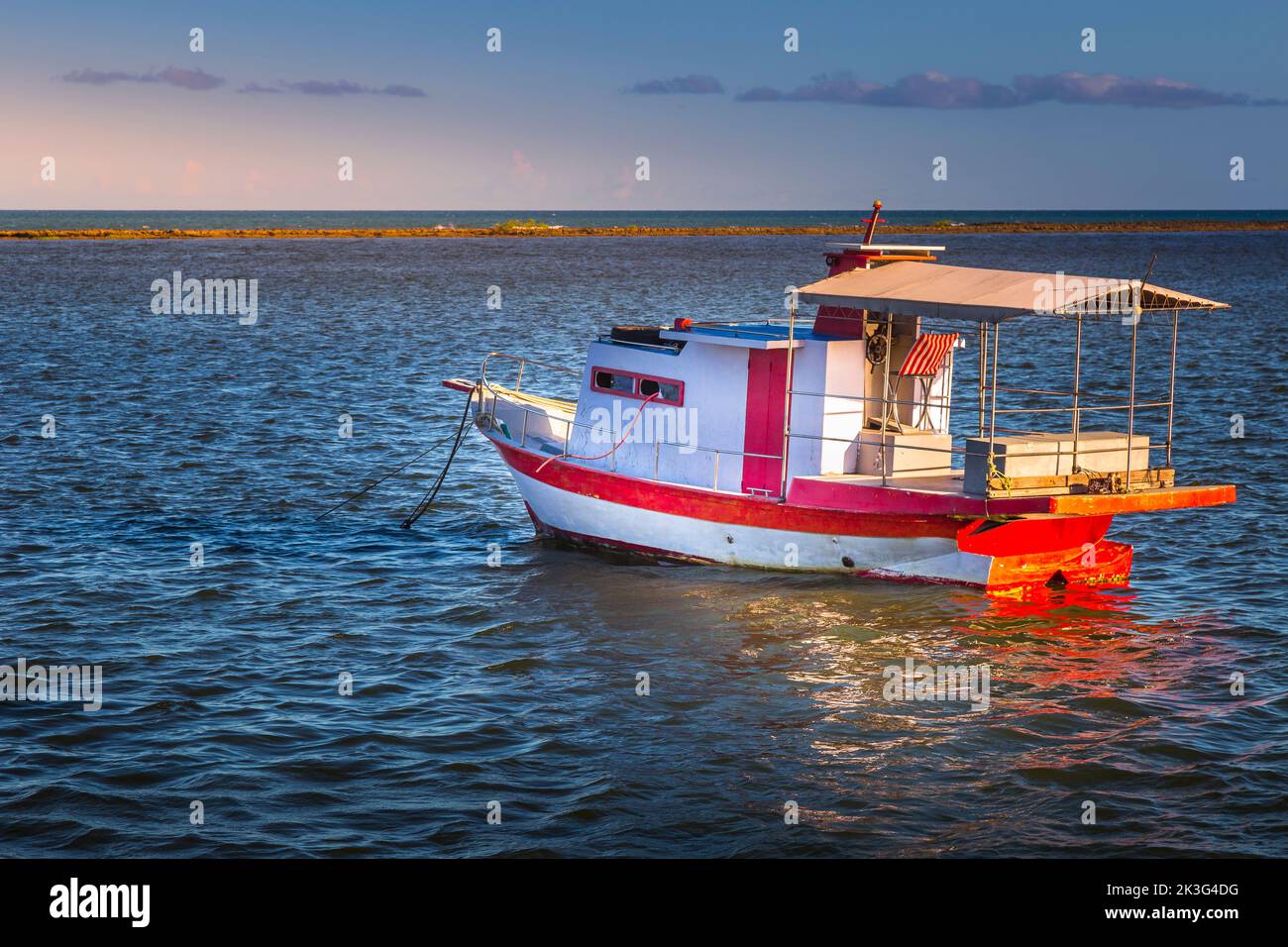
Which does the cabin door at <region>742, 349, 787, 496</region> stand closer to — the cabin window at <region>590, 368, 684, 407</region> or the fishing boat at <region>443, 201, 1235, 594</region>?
the fishing boat at <region>443, 201, 1235, 594</region>

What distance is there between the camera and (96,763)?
13.9m

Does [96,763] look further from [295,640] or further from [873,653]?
[873,653]

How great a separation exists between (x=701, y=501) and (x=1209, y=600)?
7.47 metres

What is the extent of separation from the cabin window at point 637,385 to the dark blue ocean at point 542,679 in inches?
105

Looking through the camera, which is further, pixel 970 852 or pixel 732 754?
pixel 732 754

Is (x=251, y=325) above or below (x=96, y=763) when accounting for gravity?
above

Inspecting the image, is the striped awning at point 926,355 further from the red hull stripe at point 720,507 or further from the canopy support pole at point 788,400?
the red hull stripe at point 720,507

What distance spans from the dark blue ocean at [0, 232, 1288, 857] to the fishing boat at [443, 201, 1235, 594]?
0.60 metres

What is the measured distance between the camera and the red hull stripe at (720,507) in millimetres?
19641

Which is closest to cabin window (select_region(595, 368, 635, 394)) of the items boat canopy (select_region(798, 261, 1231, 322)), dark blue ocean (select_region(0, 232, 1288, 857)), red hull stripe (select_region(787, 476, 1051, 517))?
dark blue ocean (select_region(0, 232, 1288, 857))

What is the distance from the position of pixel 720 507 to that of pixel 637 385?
278cm

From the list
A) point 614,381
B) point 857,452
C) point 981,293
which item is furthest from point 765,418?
point 981,293
